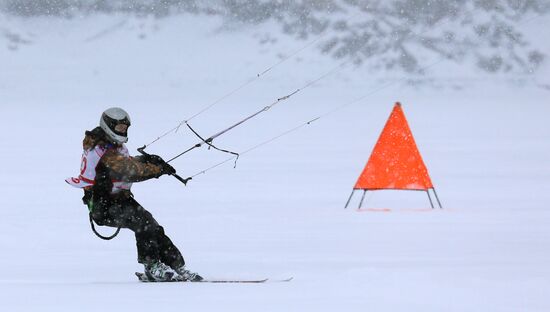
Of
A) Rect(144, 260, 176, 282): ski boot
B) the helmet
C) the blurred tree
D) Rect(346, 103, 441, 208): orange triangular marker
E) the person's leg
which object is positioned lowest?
Rect(144, 260, 176, 282): ski boot

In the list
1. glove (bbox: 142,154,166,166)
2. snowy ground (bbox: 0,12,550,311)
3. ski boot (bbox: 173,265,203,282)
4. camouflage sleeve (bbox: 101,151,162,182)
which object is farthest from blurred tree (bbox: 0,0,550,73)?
camouflage sleeve (bbox: 101,151,162,182)

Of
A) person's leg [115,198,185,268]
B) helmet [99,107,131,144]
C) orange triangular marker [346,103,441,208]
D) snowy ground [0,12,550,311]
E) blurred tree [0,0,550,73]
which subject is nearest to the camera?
snowy ground [0,12,550,311]

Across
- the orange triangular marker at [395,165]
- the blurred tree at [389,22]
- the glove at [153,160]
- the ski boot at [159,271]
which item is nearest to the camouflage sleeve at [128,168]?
the glove at [153,160]

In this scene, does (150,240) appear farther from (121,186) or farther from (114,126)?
(114,126)

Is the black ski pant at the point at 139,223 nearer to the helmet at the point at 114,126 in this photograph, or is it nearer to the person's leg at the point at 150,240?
the person's leg at the point at 150,240

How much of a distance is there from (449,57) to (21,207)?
54076mm

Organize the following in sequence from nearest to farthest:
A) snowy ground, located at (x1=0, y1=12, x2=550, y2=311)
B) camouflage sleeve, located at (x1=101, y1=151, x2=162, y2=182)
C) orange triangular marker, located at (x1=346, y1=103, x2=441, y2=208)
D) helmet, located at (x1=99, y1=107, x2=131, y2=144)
Answer: 1. snowy ground, located at (x1=0, y1=12, x2=550, y2=311)
2. camouflage sleeve, located at (x1=101, y1=151, x2=162, y2=182)
3. helmet, located at (x1=99, y1=107, x2=131, y2=144)
4. orange triangular marker, located at (x1=346, y1=103, x2=441, y2=208)

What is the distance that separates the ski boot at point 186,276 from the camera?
8.98 meters

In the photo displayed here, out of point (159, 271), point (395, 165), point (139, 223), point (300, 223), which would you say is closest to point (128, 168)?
point (139, 223)

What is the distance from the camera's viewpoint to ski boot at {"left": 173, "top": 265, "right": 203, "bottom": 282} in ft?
29.5

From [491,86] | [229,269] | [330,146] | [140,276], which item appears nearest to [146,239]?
[140,276]

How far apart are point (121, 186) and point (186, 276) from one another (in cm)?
70

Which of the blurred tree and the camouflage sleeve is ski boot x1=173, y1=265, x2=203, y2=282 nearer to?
the camouflage sleeve

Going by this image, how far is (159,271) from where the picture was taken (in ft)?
29.6
